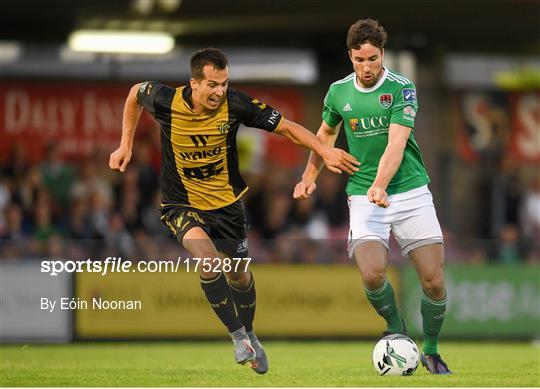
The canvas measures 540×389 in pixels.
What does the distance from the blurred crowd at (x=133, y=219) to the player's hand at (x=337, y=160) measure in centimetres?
596

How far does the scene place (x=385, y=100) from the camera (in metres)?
9.43

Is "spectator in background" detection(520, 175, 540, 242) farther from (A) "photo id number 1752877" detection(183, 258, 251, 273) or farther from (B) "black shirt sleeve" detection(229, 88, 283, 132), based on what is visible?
(B) "black shirt sleeve" detection(229, 88, 283, 132)

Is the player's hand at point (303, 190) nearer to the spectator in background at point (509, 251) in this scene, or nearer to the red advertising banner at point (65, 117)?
the spectator in background at point (509, 251)

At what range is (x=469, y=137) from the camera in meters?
22.2

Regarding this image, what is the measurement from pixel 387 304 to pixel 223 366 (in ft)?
6.01

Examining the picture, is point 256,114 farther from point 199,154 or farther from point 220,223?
point 220,223

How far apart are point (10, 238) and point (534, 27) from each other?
9742mm

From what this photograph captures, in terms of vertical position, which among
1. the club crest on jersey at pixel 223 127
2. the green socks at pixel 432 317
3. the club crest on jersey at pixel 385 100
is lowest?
the green socks at pixel 432 317

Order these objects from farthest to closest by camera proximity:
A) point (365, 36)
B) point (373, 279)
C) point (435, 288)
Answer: point (435, 288) → point (373, 279) → point (365, 36)

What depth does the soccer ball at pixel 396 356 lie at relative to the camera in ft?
31.1

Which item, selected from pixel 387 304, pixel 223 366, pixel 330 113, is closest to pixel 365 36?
pixel 330 113

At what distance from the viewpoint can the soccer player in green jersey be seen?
9.39m

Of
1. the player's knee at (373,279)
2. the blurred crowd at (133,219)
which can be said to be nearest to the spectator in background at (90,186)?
the blurred crowd at (133,219)

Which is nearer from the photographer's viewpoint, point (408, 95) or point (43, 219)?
point (408, 95)
